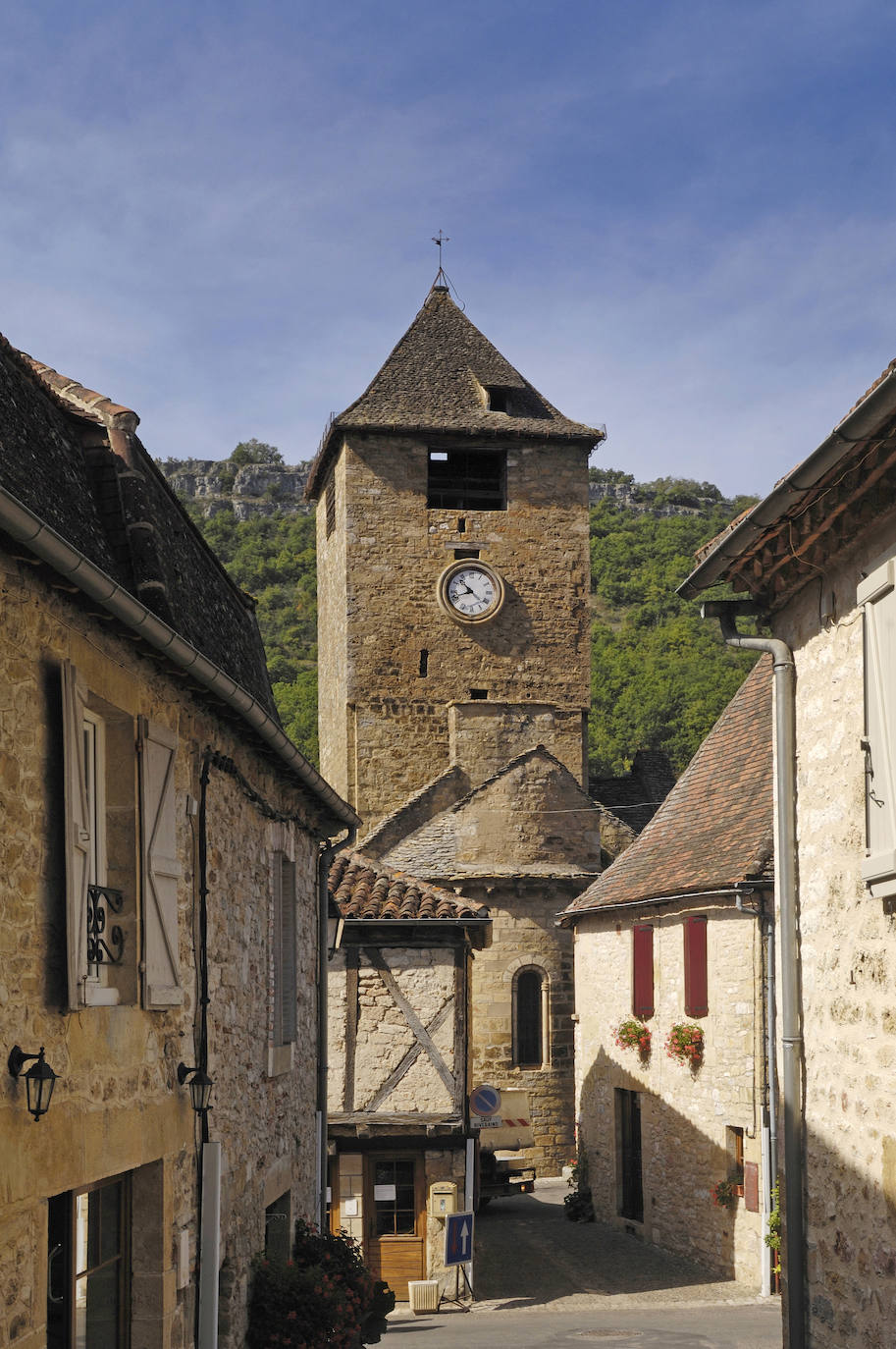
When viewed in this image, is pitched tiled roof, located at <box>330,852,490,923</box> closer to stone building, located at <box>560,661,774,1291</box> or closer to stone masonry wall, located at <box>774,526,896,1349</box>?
stone building, located at <box>560,661,774,1291</box>

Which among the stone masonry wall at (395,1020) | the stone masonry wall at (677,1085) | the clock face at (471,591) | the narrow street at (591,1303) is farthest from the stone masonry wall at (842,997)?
the clock face at (471,591)

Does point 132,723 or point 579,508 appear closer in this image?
point 132,723

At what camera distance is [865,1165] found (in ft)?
20.5

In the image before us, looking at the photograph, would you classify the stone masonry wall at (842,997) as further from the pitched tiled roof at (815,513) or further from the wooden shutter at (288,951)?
the wooden shutter at (288,951)

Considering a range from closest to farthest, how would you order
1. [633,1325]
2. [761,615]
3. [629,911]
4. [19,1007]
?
[19,1007] → [761,615] → [633,1325] → [629,911]

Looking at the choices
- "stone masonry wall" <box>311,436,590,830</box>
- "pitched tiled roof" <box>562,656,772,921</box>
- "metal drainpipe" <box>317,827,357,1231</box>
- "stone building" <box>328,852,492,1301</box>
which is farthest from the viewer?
"stone masonry wall" <box>311,436,590,830</box>

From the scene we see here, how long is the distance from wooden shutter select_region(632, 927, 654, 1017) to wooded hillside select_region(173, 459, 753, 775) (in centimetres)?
2377

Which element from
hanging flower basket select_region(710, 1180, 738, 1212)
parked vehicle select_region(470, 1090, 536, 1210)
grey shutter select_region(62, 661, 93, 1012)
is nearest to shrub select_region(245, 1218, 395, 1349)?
grey shutter select_region(62, 661, 93, 1012)

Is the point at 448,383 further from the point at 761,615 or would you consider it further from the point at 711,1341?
the point at 761,615

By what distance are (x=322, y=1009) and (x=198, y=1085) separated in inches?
217

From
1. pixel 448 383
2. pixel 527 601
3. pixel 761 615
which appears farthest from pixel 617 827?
pixel 761 615

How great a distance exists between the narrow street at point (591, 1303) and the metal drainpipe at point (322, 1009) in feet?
7.63

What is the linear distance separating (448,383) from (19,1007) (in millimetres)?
25840

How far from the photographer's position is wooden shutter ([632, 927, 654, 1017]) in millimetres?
18234
